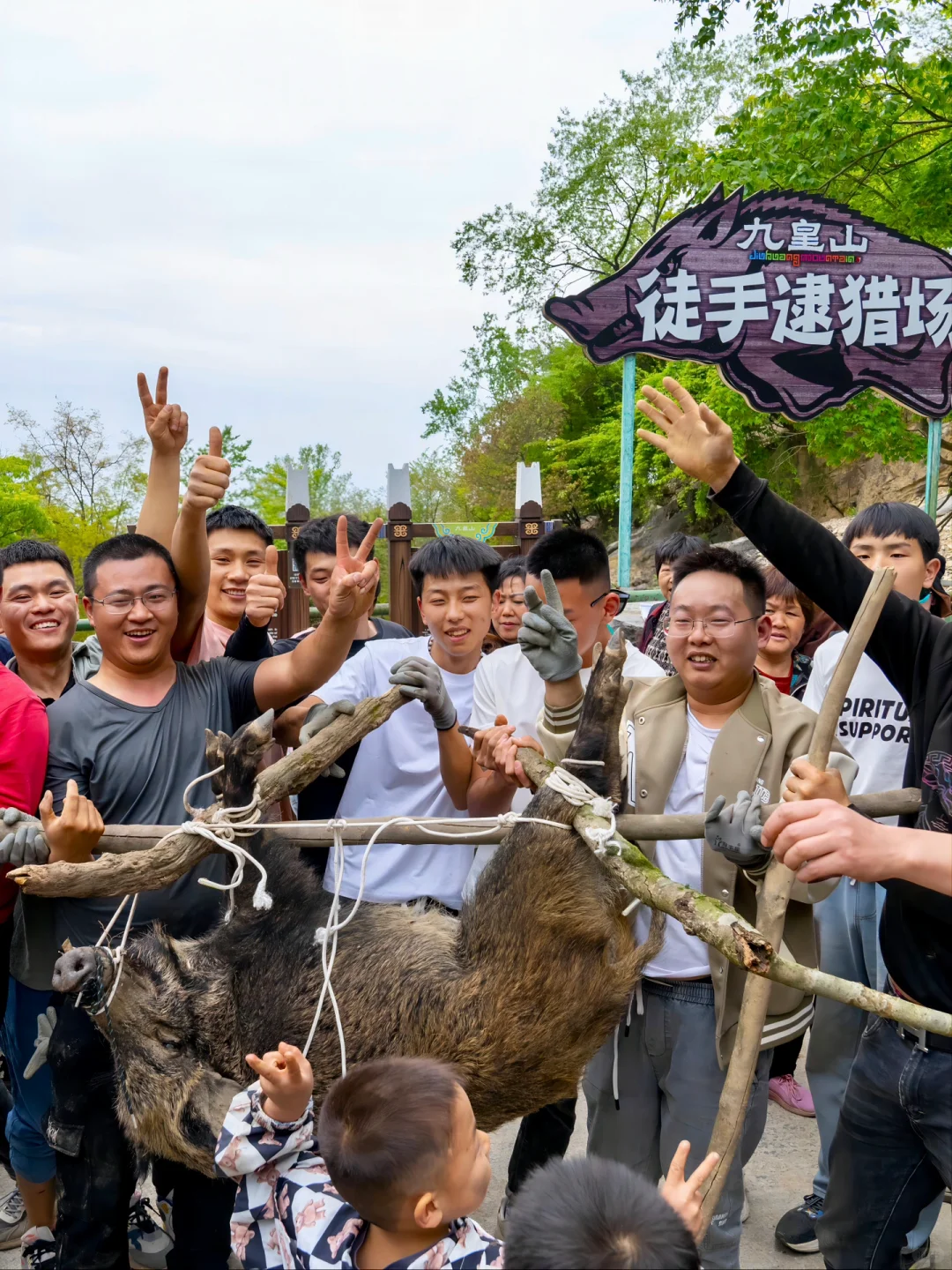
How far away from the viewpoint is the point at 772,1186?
3389 millimetres

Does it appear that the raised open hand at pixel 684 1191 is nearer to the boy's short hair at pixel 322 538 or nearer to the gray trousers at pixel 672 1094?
the gray trousers at pixel 672 1094

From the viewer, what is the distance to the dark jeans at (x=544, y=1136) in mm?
2920

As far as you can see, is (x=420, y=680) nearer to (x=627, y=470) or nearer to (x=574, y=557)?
(x=574, y=557)

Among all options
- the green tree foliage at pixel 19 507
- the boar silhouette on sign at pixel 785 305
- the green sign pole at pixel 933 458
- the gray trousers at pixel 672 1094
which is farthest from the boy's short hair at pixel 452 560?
the green tree foliage at pixel 19 507

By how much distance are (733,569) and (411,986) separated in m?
1.34

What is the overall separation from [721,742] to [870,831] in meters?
0.85

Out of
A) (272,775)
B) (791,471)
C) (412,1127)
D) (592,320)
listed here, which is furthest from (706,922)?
(791,471)

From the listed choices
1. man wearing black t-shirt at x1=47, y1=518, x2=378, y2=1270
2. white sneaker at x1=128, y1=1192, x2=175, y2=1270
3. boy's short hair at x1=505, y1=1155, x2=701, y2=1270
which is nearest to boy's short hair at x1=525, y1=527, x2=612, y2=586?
man wearing black t-shirt at x1=47, y1=518, x2=378, y2=1270

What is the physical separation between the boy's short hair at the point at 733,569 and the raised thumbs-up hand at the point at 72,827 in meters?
1.55

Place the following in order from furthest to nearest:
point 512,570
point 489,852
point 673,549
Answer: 1. point 673,549
2. point 512,570
3. point 489,852

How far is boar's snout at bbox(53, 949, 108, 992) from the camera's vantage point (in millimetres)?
1933

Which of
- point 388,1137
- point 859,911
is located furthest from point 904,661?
point 388,1137

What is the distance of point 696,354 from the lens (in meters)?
6.48

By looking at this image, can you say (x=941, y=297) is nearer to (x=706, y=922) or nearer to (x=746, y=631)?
(x=746, y=631)
